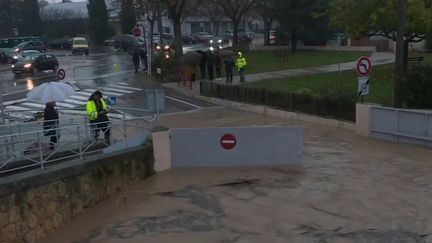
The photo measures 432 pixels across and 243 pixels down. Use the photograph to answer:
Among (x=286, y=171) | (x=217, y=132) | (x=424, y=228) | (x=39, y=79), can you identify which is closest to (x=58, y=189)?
(x=217, y=132)

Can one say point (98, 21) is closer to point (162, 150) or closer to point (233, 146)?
point (162, 150)

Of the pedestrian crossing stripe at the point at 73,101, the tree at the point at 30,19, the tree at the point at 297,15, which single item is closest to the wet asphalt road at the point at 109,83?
the pedestrian crossing stripe at the point at 73,101

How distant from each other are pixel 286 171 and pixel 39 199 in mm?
6523

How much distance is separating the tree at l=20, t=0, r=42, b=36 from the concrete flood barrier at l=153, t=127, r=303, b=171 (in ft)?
255

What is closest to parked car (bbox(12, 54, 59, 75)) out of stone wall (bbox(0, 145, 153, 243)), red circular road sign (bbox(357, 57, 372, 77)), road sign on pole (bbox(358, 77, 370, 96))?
road sign on pole (bbox(358, 77, 370, 96))

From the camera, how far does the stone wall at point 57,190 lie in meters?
11.6

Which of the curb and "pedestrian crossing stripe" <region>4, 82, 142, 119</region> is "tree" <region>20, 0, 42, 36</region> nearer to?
"pedestrian crossing stripe" <region>4, 82, 142, 119</region>

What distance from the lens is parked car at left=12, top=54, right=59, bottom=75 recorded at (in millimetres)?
43219

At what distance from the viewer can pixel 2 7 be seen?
86125 millimetres

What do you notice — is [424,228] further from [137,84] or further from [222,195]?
[137,84]

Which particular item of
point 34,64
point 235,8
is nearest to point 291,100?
point 34,64

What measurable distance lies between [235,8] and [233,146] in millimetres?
47094

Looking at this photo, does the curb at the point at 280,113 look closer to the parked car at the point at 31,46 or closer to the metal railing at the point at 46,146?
the metal railing at the point at 46,146

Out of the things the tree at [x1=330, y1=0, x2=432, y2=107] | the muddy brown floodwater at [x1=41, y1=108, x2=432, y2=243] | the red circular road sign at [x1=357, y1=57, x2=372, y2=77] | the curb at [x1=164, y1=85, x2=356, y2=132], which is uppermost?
the tree at [x1=330, y1=0, x2=432, y2=107]
